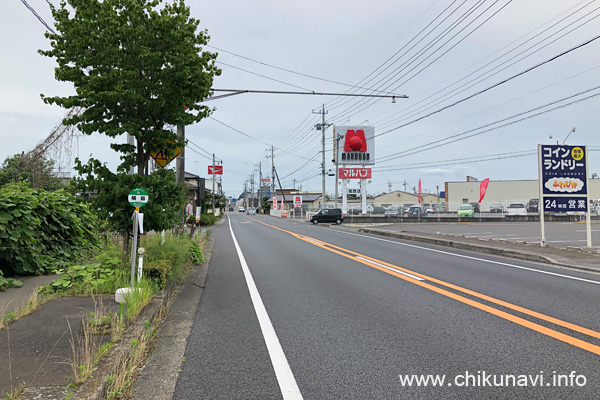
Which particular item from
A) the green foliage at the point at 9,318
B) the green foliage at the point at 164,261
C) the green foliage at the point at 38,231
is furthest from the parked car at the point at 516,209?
the green foliage at the point at 9,318

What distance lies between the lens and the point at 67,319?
4.86 metres

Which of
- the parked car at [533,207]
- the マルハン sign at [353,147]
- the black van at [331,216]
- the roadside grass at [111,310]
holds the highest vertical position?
the マルハン sign at [353,147]

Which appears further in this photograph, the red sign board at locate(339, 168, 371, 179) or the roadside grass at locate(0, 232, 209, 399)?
the red sign board at locate(339, 168, 371, 179)

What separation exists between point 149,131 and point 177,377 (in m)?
5.56

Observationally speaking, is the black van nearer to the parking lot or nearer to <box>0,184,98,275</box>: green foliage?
the parking lot

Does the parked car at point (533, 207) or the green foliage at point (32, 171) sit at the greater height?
the green foliage at point (32, 171)

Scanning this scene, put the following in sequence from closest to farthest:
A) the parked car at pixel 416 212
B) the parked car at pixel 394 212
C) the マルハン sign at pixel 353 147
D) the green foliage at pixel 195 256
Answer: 1. the green foliage at pixel 195 256
2. the parked car at pixel 416 212
3. the parked car at pixel 394 212
4. the マルハン sign at pixel 353 147

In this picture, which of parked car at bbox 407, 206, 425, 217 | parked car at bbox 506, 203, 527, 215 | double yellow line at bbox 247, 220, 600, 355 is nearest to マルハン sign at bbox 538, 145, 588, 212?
double yellow line at bbox 247, 220, 600, 355

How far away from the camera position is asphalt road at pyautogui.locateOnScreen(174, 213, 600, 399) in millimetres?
3318

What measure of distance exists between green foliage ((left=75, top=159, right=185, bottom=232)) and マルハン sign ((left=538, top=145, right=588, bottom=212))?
13378 mm

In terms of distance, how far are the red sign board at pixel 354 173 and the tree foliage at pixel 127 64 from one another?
46.8m

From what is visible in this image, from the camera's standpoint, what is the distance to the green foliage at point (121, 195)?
7.17 m

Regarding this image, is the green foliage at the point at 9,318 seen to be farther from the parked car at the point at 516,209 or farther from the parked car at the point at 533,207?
the parked car at the point at 533,207

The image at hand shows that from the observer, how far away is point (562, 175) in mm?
14141
